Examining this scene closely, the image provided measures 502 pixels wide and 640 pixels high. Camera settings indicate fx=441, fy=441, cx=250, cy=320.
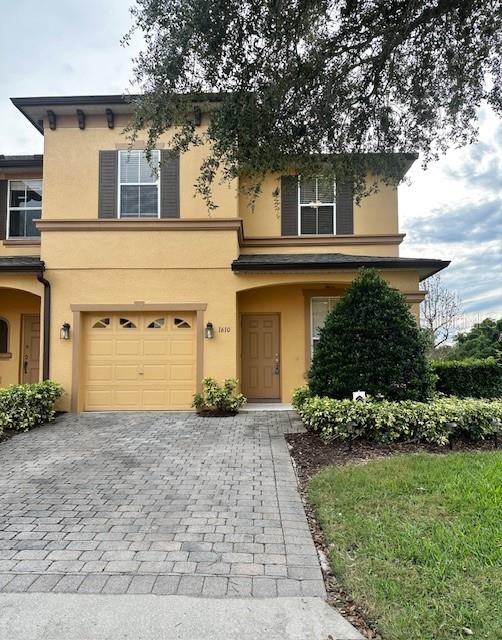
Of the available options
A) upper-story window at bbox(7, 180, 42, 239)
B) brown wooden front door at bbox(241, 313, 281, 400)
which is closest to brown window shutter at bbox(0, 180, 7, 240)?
upper-story window at bbox(7, 180, 42, 239)

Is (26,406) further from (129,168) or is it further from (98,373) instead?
(129,168)

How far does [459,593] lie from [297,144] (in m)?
6.81

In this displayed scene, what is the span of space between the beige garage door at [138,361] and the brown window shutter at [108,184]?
2.52m

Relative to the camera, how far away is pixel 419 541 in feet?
12.3

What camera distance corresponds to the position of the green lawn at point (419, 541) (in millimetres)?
2828

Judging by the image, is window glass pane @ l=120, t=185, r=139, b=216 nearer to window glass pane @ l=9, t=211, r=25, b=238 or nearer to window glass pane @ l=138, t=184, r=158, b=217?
window glass pane @ l=138, t=184, r=158, b=217

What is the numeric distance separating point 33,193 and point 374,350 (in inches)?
407

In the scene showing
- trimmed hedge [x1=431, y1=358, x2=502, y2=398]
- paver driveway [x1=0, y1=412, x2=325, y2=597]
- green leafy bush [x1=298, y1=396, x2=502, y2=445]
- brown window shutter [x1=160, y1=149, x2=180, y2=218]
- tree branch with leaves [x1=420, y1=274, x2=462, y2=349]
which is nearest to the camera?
paver driveway [x1=0, y1=412, x2=325, y2=597]

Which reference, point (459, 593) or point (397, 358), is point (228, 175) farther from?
point (459, 593)

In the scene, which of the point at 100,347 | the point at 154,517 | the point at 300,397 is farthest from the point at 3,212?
the point at 154,517

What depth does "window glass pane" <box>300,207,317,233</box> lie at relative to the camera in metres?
12.3

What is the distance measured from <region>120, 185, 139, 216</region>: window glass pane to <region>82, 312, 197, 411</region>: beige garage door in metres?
2.51

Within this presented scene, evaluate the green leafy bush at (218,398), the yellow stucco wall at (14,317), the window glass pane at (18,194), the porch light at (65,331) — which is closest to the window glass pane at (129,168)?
the window glass pane at (18,194)

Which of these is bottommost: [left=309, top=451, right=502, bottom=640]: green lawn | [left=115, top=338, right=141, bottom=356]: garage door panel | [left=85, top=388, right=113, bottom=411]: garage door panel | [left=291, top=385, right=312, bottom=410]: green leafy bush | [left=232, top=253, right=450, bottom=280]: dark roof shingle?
[left=309, top=451, right=502, bottom=640]: green lawn
